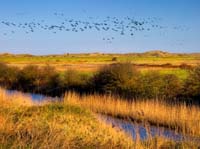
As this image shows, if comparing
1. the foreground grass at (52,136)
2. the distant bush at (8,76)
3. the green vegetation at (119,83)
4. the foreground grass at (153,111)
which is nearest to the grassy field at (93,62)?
the green vegetation at (119,83)

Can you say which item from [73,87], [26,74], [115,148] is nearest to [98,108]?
[73,87]

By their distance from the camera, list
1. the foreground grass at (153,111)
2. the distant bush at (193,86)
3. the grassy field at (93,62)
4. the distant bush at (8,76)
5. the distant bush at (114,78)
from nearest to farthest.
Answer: the foreground grass at (153,111) < the distant bush at (193,86) < the distant bush at (114,78) < the distant bush at (8,76) < the grassy field at (93,62)

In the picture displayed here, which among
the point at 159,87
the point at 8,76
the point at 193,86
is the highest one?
the point at 193,86

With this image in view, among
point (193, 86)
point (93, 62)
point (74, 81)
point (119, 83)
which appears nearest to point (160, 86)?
point (193, 86)

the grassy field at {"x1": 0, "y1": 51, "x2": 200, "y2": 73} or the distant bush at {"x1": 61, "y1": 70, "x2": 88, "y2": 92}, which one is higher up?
the distant bush at {"x1": 61, "y1": 70, "x2": 88, "y2": 92}

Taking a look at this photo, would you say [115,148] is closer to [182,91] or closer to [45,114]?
[45,114]

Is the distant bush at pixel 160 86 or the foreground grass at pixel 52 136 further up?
the foreground grass at pixel 52 136

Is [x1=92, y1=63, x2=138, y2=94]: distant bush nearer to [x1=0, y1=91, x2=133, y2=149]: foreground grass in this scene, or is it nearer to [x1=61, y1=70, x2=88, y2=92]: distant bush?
[x1=61, y1=70, x2=88, y2=92]: distant bush

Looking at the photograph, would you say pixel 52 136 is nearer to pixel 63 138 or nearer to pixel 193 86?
pixel 63 138

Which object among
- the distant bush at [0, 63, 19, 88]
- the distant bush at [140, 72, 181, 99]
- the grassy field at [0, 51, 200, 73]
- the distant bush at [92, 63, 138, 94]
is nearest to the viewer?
the distant bush at [140, 72, 181, 99]

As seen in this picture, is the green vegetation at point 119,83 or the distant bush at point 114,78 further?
the distant bush at point 114,78

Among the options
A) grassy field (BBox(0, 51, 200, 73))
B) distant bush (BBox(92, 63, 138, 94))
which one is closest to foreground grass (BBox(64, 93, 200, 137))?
distant bush (BBox(92, 63, 138, 94))

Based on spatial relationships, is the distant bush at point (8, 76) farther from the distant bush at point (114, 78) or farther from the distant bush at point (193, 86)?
the distant bush at point (193, 86)

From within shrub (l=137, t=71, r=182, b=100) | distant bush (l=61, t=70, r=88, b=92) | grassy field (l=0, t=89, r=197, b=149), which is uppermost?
grassy field (l=0, t=89, r=197, b=149)
